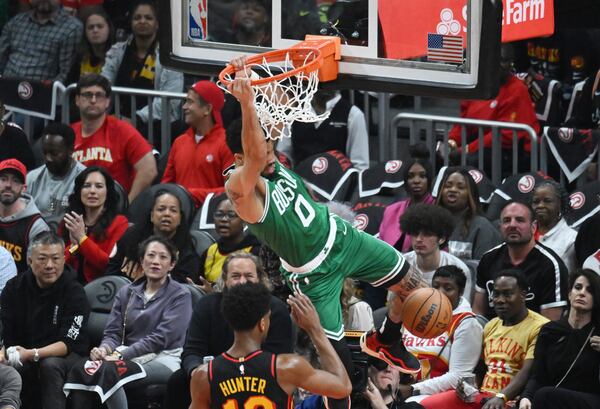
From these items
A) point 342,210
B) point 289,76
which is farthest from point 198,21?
point 342,210

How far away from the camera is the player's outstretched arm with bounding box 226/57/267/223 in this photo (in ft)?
25.6

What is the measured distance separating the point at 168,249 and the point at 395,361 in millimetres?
2368

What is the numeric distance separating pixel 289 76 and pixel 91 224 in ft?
12.3

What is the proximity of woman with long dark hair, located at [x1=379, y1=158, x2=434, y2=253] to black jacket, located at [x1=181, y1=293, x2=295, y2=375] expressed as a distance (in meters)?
1.82

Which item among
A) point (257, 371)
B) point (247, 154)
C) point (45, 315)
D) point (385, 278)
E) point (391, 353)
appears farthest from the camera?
point (45, 315)

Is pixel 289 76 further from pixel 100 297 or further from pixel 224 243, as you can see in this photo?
pixel 100 297

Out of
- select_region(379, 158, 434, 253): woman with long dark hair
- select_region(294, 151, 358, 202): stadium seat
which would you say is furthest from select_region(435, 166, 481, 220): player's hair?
select_region(294, 151, 358, 202): stadium seat

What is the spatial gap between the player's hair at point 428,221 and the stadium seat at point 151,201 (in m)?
1.80

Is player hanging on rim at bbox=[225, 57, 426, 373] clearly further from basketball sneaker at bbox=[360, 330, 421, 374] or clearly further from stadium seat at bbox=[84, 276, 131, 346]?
stadium seat at bbox=[84, 276, 131, 346]

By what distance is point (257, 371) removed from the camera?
26.4 feet

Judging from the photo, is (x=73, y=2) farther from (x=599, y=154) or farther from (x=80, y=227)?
(x=599, y=154)

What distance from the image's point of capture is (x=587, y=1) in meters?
15.2

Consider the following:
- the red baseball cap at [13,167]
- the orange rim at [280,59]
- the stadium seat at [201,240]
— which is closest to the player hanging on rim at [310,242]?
the orange rim at [280,59]

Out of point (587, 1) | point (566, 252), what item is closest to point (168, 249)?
point (566, 252)
